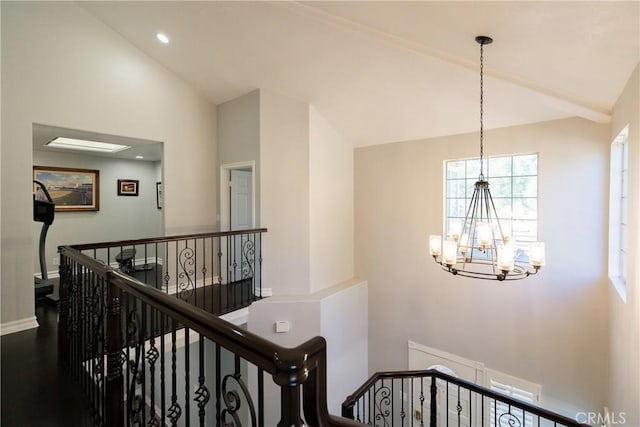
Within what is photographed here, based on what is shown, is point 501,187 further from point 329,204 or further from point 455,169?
point 329,204

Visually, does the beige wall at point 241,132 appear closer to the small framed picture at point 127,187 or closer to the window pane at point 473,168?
the small framed picture at point 127,187

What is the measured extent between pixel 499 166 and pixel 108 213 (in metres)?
7.21

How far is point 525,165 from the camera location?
172 inches

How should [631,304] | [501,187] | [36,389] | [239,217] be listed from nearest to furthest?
[36,389]
[631,304]
[501,187]
[239,217]

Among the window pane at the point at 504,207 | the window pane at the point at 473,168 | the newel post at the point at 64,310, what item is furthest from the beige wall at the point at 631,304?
the newel post at the point at 64,310

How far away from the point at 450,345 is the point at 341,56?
4.48 m

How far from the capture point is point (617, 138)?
3287 millimetres

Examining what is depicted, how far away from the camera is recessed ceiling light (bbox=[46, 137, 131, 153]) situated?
5123 millimetres

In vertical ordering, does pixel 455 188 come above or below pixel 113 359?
above

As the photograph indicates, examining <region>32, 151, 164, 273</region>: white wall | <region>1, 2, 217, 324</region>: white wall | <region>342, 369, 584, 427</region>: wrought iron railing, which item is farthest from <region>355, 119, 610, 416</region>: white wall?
<region>32, 151, 164, 273</region>: white wall

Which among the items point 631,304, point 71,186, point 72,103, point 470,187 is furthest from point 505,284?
point 71,186

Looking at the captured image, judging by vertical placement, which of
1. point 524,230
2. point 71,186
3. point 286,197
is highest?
point 71,186

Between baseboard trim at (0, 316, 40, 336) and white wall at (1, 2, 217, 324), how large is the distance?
42 mm

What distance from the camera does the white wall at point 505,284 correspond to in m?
3.86
